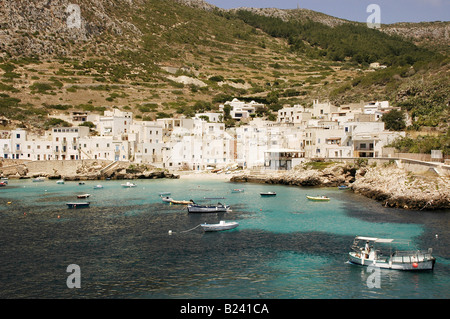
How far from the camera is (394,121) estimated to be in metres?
69.5

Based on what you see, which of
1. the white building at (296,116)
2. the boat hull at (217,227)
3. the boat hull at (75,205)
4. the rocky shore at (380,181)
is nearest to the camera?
the boat hull at (217,227)

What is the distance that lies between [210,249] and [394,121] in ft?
174

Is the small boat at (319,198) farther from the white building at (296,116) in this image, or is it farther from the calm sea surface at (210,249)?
the white building at (296,116)

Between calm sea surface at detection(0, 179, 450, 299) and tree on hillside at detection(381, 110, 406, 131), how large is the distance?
30.0 m

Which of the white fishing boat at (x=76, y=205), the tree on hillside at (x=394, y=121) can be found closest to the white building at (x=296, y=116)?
the tree on hillside at (x=394, y=121)

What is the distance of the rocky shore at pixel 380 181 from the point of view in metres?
37.7

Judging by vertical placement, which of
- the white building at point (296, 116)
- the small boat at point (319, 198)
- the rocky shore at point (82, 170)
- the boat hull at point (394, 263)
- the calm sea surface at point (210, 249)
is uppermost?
the white building at point (296, 116)

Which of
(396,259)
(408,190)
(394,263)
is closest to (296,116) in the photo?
(408,190)

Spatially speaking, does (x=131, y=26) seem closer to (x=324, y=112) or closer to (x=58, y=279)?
(x=324, y=112)

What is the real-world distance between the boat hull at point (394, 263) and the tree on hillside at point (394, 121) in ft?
168

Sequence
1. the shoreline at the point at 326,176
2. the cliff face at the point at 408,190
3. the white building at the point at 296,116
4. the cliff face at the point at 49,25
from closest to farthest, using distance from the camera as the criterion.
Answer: the cliff face at the point at 408,190
the shoreline at the point at 326,176
the white building at the point at 296,116
the cliff face at the point at 49,25

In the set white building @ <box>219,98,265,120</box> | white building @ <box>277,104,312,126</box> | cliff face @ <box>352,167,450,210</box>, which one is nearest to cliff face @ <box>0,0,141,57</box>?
white building @ <box>219,98,265,120</box>

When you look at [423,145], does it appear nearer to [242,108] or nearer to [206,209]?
[206,209]

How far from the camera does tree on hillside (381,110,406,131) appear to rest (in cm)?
6938
